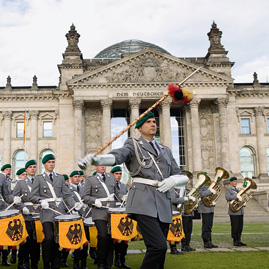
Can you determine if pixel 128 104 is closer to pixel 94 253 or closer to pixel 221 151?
pixel 221 151

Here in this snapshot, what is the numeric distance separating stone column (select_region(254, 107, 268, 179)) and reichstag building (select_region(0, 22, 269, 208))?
109mm

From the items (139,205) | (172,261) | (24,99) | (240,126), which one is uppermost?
(24,99)

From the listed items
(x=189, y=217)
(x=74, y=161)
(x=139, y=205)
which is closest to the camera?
(x=139, y=205)

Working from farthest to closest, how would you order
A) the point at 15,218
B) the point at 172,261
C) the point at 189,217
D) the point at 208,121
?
the point at 208,121 < the point at 189,217 < the point at 172,261 < the point at 15,218

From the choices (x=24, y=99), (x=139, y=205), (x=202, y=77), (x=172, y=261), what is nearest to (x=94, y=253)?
(x=172, y=261)

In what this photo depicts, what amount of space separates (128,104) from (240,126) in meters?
15.1

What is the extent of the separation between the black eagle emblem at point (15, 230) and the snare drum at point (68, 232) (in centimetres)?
83

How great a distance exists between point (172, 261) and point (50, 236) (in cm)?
332

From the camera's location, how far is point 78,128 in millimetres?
44531

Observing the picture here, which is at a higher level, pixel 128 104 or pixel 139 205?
pixel 128 104

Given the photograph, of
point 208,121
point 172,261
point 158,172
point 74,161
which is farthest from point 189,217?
point 208,121

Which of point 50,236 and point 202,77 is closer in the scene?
point 50,236

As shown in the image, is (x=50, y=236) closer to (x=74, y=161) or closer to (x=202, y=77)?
(x=74, y=161)

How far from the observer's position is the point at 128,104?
46.8 metres
